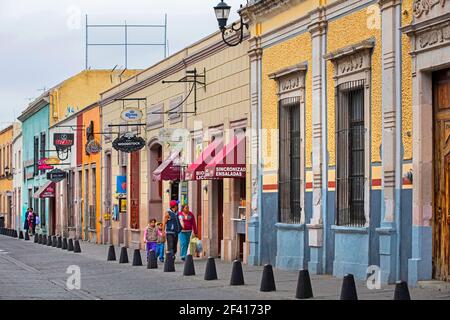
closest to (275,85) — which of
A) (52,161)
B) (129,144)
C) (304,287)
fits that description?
(304,287)

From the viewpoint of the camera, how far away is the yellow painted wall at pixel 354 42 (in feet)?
67.8

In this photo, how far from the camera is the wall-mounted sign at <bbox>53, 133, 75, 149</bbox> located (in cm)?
5203

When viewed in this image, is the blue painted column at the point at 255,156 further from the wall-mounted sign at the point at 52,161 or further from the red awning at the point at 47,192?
the red awning at the point at 47,192

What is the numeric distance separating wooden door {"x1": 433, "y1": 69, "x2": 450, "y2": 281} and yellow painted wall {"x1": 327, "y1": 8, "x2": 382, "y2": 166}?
1.66 metres

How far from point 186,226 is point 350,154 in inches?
342

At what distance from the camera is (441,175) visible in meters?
19.1

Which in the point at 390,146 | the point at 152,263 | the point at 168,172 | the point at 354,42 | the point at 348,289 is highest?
the point at 354,42

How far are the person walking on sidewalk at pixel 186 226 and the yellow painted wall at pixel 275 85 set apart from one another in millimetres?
3566

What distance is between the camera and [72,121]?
5450cm

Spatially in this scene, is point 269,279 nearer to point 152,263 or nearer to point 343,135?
point 343,135

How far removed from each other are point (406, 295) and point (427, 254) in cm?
401

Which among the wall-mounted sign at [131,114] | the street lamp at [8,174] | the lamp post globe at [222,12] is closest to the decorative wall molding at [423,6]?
the lamp post globe at [222,12]

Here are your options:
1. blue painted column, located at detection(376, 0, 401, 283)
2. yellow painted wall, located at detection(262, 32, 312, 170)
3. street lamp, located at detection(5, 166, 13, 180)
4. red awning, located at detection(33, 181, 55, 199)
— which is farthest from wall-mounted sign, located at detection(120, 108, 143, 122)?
street lamp, located at detection(5, 166, 13, 180)
